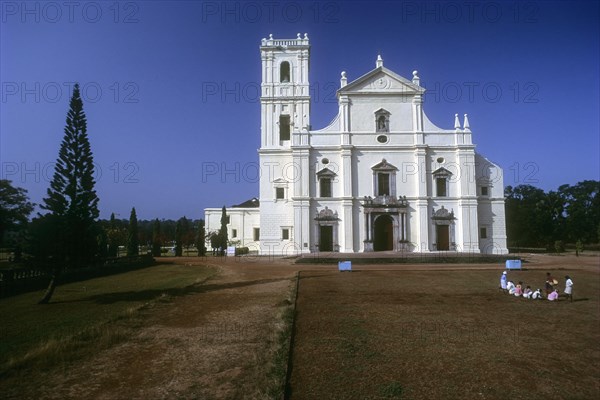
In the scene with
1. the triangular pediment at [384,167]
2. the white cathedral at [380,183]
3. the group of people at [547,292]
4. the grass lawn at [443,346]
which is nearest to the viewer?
the grass lawn at [443,346]

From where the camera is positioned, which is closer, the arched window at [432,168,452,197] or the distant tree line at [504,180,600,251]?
the arched window at [432,168,452,197]

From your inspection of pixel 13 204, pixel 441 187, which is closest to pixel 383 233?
pixel 441 187

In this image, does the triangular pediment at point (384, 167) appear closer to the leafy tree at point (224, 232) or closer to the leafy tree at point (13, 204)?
the leafy tree at point (224, 232)

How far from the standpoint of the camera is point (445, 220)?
3444 centimetres

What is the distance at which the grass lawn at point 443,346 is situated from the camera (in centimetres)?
625

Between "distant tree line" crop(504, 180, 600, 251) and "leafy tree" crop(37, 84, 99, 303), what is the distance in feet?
161

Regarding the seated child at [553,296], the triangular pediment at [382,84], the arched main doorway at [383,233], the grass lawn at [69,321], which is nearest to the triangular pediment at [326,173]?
the arched main doorway at [383,233]

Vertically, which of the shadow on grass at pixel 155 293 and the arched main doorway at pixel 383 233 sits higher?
the arched main doorway at pixel 383 233

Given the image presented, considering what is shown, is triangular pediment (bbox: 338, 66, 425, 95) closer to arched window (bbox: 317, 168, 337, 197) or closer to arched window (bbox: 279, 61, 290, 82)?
arched window (bbox: 279, 61, 290, 82)

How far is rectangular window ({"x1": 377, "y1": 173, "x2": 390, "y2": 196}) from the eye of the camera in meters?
35.1

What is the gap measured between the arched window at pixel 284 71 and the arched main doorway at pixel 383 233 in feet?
55.6

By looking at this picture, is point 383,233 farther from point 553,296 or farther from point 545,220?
point 545,220

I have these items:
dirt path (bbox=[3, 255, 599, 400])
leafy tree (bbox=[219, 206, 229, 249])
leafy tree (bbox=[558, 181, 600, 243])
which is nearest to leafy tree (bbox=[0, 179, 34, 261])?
leafy tree (bbox=[219, 206, 229, 249])

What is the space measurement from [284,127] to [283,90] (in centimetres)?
366
